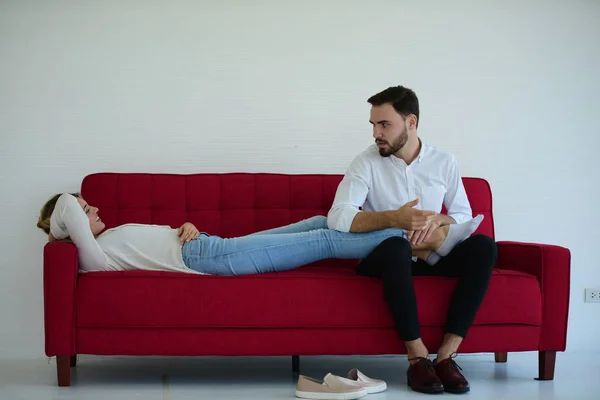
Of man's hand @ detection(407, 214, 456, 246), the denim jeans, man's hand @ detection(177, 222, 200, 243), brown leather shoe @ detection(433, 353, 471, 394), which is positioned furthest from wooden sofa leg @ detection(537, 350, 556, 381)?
man's hand @ detection(177, 222, 200, 243)

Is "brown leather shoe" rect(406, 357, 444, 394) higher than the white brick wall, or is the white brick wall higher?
the white brick wall

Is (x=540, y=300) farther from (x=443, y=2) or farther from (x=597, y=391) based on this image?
(x=443, y=2)

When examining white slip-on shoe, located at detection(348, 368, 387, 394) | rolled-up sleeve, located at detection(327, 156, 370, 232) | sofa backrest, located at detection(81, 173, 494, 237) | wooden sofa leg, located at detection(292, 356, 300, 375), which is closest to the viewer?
white slip-on shoe, located at detection(348, 368, 387, 394)

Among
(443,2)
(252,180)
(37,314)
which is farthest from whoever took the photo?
(443,2)

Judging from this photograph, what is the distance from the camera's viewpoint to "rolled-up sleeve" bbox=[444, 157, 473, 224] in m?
3.55

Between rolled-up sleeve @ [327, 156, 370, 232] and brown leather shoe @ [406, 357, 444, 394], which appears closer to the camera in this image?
brown leather shoe @ [406, 357, 444, 394]

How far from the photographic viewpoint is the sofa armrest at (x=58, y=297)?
303 cm

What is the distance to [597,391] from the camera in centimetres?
317

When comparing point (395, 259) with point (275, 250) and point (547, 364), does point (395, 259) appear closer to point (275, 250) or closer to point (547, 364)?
point (275, 250)

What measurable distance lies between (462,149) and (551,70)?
69 cm

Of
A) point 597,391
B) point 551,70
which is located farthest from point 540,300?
point 551,70

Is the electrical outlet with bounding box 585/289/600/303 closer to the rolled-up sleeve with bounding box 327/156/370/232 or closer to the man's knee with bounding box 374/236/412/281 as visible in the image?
the rolled-up sleeve with bounding box 327/156/370/232

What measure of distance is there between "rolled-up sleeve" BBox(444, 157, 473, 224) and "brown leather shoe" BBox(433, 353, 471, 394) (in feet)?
2.50

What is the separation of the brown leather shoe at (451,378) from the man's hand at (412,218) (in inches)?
20.7
